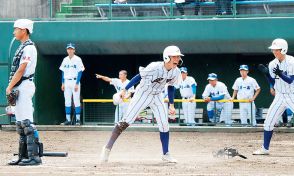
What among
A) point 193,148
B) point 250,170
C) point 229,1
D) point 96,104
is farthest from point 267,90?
point 250,170

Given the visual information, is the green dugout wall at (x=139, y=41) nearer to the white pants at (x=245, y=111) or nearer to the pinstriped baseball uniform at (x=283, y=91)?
the white pants at (x=245, y=111)

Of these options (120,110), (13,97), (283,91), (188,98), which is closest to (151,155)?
(283,91)

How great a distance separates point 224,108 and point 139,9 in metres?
3.30

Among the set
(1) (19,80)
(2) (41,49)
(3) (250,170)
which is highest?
(2) (41,49)

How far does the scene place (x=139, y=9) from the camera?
1816 centimetres

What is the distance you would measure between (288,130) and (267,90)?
362 centimetres

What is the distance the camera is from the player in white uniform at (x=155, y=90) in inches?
393

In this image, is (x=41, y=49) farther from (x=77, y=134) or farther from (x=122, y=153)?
(x=122, y=153)

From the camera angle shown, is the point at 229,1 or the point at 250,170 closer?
the point at 250,170

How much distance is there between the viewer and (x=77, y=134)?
640 inches

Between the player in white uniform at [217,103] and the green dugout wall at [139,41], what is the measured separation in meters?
1.03

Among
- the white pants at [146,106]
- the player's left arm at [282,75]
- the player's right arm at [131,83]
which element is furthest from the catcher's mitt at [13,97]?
the player's left arm at [282,75]

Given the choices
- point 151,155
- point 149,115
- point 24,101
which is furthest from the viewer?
point 149,115

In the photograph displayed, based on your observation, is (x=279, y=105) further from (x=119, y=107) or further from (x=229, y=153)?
(x=119, y=107)
